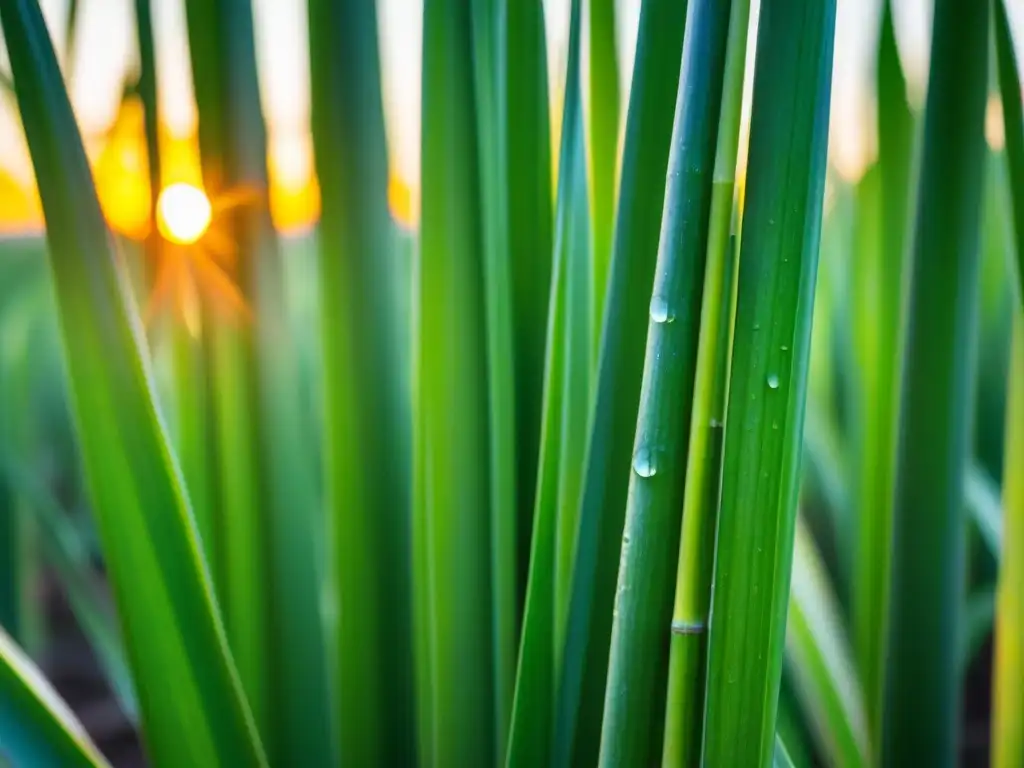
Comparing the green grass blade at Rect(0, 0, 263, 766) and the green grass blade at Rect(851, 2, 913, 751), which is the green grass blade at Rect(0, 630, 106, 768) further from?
the green grass blade at Rect(851, 2, 913, 751)

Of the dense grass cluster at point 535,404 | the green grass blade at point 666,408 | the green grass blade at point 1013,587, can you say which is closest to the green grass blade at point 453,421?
the dense grass cluster at point 535,404

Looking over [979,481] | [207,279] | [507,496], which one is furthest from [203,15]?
[979,481]

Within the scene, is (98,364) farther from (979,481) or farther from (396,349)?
(979,481)

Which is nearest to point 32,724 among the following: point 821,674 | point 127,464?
point 127,464

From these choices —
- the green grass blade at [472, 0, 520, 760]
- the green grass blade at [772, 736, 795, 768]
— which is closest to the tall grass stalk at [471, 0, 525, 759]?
the green grass blade at [472, 0, 520, 760]

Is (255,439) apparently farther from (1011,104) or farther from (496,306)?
(1011,104)

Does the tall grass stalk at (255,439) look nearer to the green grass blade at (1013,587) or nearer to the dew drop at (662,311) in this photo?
the dew drop at (662,311)
